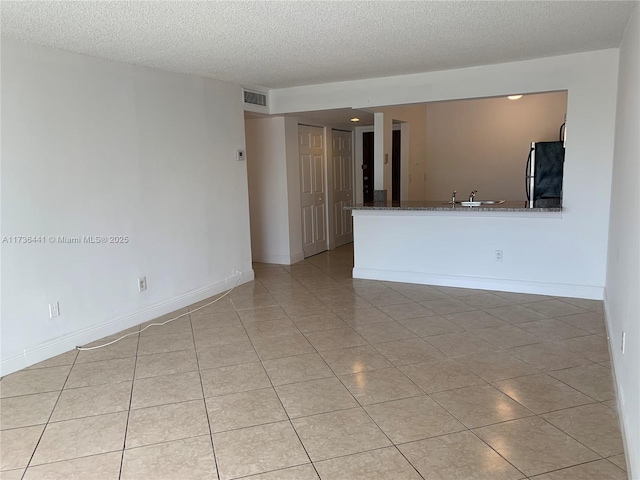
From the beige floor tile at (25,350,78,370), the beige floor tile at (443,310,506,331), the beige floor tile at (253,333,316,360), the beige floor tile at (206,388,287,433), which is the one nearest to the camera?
the beige floor tile at (206,388,287,433)

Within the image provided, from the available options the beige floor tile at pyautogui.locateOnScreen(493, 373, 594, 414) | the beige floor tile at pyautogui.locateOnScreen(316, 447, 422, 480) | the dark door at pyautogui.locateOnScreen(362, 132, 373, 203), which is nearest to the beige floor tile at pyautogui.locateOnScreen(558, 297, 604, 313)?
the beige floor tile at pyautogui.locateOnScreen(493, 373, 594, 414)

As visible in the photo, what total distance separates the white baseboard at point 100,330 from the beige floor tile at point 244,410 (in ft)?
4.81

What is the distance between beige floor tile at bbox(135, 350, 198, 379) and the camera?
306 cm

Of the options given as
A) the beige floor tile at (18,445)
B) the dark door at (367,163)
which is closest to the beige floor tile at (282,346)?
the beige floor tile at (18,445)

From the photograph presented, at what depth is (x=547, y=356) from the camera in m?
3.12

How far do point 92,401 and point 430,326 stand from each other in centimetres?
251

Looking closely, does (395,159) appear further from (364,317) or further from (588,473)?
(588,473)

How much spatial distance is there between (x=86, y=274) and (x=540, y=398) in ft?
10.8

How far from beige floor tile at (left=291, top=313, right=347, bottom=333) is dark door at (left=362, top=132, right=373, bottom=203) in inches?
168

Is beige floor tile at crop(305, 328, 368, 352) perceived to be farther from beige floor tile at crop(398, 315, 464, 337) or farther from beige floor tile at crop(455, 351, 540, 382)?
beige floor tile at crop(455, 351, 540, 382)

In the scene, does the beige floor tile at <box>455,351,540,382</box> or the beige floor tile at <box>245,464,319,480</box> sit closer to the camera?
the beige floor tile at <box>245,464,319,480</box>

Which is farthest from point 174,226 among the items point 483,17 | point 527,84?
point 527,84

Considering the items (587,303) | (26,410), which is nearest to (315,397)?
(26,410)

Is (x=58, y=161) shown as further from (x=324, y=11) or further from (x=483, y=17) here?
(x=483, y=17)
